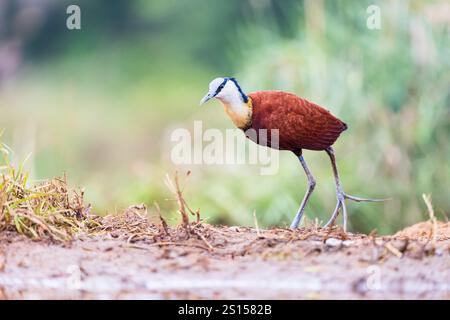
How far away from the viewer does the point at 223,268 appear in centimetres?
308

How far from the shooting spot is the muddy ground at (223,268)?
293cm

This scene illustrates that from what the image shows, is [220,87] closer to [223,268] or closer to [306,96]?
[223,268]

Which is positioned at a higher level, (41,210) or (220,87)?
(220,87)

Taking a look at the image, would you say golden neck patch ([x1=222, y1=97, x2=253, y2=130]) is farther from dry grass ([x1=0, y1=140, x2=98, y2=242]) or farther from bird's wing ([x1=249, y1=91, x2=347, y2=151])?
dry grass ([x1=0, y1=140, x2=98, y2=242])

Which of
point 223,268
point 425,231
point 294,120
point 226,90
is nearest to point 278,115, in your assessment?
point 294,120

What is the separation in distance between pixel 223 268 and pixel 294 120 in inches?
42.6

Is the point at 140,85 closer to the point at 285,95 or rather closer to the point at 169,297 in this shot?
the point at 285,95

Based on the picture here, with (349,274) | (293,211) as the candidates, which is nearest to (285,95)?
(349,274)

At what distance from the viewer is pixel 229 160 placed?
6902 mm

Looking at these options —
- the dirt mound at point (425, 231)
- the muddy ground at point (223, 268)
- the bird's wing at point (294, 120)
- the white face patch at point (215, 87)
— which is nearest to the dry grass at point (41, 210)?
the muddy ground at point (223, 268)

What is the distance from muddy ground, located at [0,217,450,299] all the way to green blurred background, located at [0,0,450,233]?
5.29ft

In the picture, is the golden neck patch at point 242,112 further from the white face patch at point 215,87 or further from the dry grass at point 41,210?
the dry grass at point 41,210

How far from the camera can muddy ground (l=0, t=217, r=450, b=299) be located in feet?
9.61

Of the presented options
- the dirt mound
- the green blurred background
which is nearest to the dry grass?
the green blurred background
